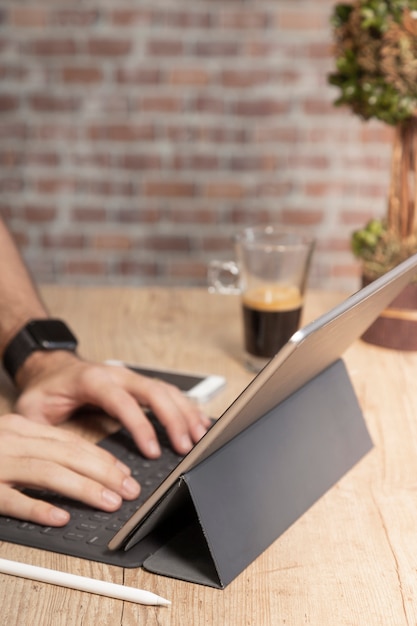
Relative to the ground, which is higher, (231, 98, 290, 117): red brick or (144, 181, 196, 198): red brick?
(231, 98, 290, 117): red brick

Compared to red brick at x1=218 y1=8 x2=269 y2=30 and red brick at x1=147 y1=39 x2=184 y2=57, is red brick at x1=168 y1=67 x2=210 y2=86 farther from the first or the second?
red brick at x1=218 y1=8 x2=269 y2=30

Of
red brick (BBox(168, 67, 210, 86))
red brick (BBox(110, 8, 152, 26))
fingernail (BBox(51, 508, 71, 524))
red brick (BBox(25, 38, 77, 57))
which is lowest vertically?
red brick (BBox(168, 67, 210, 86))

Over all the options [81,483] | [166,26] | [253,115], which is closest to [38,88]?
[166,26]

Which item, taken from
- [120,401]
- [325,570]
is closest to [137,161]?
[120,401]

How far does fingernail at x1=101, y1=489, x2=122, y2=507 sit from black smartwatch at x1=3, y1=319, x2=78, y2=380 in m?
0.37

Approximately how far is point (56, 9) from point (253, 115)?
72 cm

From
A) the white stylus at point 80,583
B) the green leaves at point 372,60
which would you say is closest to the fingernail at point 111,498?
the white stylus at point 80,583

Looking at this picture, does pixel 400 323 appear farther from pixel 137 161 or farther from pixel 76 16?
pixel 76 16

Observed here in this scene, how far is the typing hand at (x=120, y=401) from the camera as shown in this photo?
3.14 feet

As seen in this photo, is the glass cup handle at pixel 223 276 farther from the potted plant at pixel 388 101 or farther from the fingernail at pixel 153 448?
the fingernail at pixel 153 448

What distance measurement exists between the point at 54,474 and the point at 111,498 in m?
0.06

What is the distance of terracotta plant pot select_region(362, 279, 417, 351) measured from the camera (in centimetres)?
129

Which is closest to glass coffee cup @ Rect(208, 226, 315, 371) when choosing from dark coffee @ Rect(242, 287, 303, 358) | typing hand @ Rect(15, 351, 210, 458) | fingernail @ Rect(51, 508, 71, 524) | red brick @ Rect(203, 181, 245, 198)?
dark coffee @ Rect(242, 287, 303, 358)

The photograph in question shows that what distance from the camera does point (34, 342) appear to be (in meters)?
1.16
